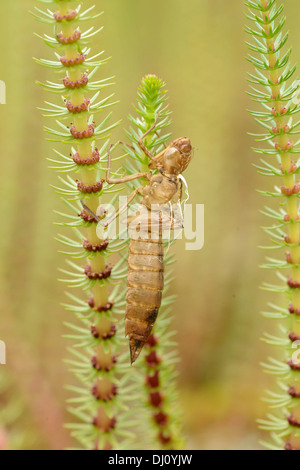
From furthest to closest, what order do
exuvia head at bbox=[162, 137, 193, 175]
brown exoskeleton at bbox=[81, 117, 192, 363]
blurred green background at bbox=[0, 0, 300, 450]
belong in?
blurred green background at bbox=[0, 0, 300, 450] < exuvia head at bbox=[162, 137, 193, 175] < brown exoskeleton at bbox=[81, 117, 192, 363]

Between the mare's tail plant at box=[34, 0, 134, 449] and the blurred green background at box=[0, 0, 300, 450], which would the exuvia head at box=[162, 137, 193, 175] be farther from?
the blurred green background at box=[0, 0, 300, 450]

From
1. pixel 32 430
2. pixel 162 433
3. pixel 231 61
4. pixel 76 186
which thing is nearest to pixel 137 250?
pixel 76 186

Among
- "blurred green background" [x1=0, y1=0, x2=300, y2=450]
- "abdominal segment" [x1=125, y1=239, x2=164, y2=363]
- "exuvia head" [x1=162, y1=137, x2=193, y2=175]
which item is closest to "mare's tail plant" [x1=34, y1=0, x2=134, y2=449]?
"abdominal segment" [x1=125, y1=239, x2=164, y2=363]

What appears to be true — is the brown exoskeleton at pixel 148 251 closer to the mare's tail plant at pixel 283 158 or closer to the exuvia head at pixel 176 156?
the exuvia head at pixel 176 156

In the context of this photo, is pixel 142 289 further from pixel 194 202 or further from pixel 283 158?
pixel 194 202

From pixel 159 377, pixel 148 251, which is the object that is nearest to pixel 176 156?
pixel 148 251

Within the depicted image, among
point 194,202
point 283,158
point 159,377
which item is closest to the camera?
point 283,158

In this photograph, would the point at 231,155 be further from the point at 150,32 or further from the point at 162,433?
the point at 162,433
